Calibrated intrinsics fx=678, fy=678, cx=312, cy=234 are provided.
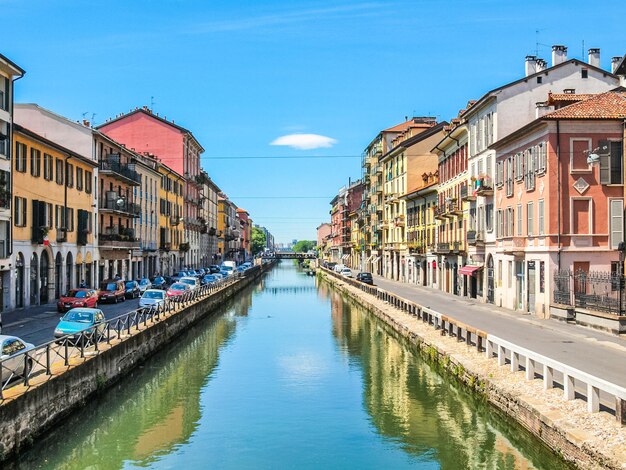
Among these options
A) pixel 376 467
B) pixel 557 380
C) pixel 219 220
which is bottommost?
pixel 376 467

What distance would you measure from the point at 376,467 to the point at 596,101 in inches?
998

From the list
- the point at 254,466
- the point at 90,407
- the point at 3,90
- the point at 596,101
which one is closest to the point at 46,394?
the point at 90,407

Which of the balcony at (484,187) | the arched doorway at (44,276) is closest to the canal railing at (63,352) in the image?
the arched doorway at (44,276)

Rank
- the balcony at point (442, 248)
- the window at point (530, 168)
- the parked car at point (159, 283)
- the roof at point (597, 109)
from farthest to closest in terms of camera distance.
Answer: the parked car at point (159, 283) → the balcony at point (442, 248) → the window at point (530, 168) → the roof at point (597, 109)

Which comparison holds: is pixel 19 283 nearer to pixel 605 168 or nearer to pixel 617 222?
pixel 605 168

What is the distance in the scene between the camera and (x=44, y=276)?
137 ft

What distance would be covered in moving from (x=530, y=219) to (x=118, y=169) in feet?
114

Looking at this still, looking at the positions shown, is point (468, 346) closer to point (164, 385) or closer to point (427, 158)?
point (164, 385)

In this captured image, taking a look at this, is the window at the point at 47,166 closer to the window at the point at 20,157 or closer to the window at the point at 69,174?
the window at the point at 69,174

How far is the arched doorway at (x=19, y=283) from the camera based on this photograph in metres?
37.5

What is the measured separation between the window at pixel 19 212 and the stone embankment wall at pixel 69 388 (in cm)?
1171

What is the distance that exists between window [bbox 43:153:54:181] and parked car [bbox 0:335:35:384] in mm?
25760

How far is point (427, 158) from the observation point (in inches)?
2844

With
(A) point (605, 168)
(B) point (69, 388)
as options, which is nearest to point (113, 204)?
(A) point (605, 168)
